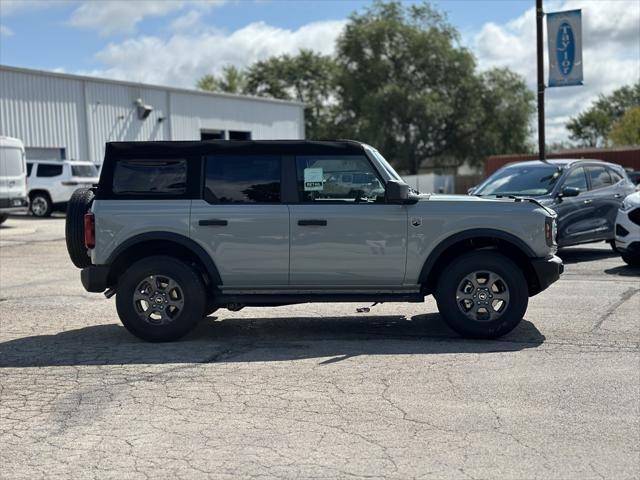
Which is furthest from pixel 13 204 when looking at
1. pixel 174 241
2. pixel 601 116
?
pixel 601 116

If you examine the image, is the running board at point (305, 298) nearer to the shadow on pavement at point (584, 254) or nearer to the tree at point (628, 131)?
the shadow on pavement at point (584, 254)

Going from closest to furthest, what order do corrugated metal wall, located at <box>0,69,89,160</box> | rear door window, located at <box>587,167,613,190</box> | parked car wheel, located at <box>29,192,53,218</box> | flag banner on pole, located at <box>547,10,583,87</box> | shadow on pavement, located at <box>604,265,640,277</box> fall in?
shadow on pavement, located at <box>604,265,640,277</box>, rear door window, located at <box>587,167,613,190</box>, flag banner on pole, located at <box>547,10,583,87</box>, parked car wheel, located at <box>29,192,53,218</box>, corrugated metal wall, located at <box>0,69,89,160</box>

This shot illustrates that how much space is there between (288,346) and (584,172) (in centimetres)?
840

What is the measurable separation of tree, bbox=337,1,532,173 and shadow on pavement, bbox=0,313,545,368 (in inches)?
1729

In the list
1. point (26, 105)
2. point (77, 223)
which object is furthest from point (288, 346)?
point (26, 105)

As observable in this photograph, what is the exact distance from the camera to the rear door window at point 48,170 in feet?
84.2

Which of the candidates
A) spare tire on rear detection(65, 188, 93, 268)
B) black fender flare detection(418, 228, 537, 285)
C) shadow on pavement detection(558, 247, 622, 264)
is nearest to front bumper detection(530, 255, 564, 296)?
black fender flare detection(418, 228, 537, 285)

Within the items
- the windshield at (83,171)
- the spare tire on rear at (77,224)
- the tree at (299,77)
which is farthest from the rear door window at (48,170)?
the tree at (299,77)

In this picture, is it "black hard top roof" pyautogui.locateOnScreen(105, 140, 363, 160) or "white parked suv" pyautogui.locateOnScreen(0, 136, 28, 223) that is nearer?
"black hard top roof" pyautogui.locateOnScreen(105, 140, 363, 160)

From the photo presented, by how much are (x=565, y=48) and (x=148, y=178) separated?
51.4 ft

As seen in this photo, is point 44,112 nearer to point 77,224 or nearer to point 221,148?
point 77,224

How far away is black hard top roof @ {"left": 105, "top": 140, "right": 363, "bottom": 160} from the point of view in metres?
7.44

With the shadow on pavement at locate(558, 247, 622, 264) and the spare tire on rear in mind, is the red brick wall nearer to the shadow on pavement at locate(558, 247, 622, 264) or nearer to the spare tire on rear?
the shadow on pavement at locate(558, 247, 622, 264)

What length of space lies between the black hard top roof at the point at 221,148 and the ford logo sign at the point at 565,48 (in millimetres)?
14660
